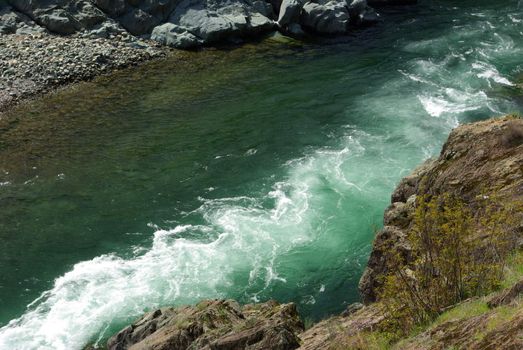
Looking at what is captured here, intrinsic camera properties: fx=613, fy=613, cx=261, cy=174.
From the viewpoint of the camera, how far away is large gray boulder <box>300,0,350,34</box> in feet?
146

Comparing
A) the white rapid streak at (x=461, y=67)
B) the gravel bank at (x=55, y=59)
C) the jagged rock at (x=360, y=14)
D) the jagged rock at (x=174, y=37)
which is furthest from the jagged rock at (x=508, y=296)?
the jagged rock at (x=360, y=14)

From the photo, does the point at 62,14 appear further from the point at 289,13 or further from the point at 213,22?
the point at 289,13

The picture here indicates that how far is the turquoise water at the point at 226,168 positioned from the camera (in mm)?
21641

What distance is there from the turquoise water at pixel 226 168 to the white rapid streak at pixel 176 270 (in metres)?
0.06

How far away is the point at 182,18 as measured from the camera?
44.1m

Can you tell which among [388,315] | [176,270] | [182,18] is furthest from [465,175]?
[182,18]

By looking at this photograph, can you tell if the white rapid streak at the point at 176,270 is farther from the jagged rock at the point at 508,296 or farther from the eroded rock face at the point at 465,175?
the jagged rock at the point at 508,296

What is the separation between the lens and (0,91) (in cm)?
3606

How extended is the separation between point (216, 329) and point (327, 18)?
112ft

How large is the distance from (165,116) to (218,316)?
2051cm

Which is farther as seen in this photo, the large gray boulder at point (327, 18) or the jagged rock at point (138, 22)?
the large gray boulder at point (327, 18)

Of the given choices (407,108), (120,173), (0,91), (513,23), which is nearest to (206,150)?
(120,173)

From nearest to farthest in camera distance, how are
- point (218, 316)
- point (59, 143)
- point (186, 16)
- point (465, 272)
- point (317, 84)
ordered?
point (465, 272), point (218, 316), point (59, 143), point (317, 84), point (186, 16)

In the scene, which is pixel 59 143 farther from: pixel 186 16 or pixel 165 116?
pixel 186 16
